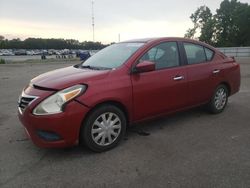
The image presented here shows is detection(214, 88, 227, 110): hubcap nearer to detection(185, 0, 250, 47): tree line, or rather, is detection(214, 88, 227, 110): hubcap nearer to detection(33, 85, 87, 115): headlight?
detection(33, 85, 87, 115): headlight

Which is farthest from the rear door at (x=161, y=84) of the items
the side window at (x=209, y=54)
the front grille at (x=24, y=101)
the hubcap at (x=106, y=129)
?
the front grille at (x=24, y=101)

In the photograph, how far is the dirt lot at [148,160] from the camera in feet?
10.6

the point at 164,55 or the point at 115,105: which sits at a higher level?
the point at 164,55

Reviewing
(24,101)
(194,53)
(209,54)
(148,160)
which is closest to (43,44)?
(209,54)

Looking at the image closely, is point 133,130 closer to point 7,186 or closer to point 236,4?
point 7,186

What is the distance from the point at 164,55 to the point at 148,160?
75.7 inches

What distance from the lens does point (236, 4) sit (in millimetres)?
69938

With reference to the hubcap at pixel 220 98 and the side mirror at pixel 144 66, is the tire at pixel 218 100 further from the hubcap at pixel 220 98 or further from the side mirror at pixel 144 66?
the side mirror at pixel 144 66

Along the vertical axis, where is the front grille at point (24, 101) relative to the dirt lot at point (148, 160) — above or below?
above

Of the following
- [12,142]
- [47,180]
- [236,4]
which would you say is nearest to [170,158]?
[47,180]

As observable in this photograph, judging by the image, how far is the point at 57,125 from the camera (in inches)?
141

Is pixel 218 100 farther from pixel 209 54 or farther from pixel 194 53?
pixel 194 53

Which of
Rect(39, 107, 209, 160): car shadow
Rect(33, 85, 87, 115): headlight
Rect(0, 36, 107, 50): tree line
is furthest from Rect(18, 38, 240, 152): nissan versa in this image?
Rect(0, 36, 107, 50): tree line

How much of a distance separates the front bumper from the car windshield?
108 centimetres
